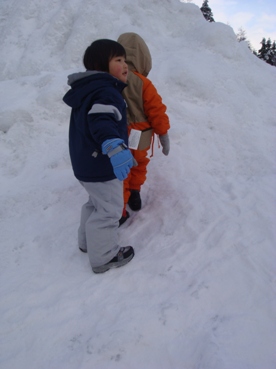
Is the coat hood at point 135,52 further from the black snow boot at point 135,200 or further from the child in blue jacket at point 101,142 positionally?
the black snow boot at point 135,200

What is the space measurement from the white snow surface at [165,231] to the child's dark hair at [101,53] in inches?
62.2

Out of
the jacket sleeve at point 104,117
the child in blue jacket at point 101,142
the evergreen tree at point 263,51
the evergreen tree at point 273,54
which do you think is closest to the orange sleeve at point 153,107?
the child in blue jacket at point 101,142

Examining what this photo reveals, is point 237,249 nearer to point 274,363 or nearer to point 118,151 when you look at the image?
point 274,363

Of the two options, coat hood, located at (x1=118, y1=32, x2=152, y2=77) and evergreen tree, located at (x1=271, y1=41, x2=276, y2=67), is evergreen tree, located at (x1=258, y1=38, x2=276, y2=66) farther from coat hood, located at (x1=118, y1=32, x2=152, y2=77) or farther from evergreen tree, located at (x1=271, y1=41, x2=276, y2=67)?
coat hood, located at (x1=118, y1=32, x2=152, y2=77)

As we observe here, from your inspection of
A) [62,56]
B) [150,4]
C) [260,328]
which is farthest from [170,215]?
[150,4]

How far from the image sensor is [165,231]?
9.04 ft

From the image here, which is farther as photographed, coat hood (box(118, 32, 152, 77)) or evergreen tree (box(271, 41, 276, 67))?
evergreen tree (box(271, 41, 276, 67))

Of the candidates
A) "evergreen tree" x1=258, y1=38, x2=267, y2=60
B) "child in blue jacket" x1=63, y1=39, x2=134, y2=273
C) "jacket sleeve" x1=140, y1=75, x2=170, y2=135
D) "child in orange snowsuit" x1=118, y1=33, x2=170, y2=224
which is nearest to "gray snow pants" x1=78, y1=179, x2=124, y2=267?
"child in blue jacket" x1=63, y1=39, x2=134, y2=273

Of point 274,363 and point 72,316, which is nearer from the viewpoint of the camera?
point 274,363

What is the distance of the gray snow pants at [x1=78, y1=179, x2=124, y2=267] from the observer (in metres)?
2.24

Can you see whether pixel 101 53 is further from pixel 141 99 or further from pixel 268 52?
pixel 268 52

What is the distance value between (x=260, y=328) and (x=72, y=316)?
1.28 meters

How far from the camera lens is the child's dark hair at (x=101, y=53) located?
2070mm

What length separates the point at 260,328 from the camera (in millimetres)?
1765
